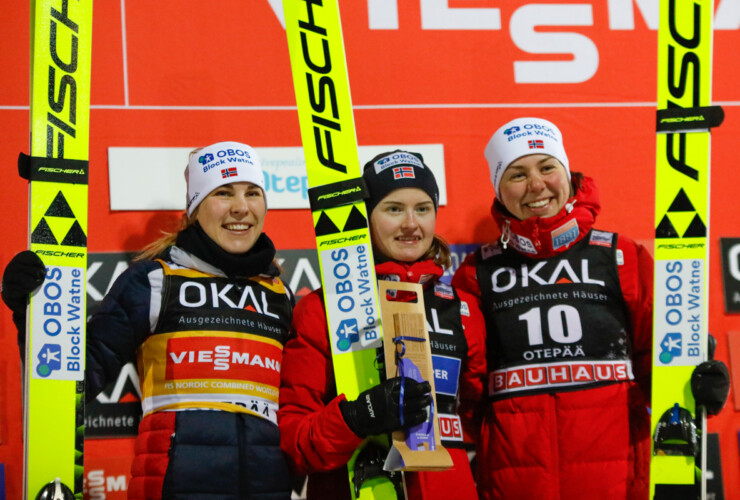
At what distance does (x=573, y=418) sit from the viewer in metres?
2.65

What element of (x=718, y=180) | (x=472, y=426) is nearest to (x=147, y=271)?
(x=472, y=426)

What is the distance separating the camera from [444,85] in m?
3.62

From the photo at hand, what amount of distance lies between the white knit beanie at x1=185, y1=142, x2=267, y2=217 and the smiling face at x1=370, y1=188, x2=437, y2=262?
41cm

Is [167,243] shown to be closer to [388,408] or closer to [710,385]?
[388,408]

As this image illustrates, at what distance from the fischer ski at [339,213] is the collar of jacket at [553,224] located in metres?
0.57

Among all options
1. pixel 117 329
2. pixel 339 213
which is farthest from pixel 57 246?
pixel 339 213

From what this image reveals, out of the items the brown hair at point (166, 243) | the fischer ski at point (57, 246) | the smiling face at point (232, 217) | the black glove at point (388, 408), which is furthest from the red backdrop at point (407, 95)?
→ the black glove at point (388, 408)

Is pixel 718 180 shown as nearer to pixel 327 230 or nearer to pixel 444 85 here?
pixel 444 85

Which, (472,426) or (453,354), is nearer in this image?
(453,354)

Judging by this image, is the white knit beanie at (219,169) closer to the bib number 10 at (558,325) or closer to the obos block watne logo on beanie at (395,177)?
the obos block watne logo on beanie at (395,177)

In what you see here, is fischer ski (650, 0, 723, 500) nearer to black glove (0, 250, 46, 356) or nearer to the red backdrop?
the red backdrop

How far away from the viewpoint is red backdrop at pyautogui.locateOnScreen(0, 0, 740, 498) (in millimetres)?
3359

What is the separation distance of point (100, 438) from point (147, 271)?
92cm

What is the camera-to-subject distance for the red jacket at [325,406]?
2.40 meters
